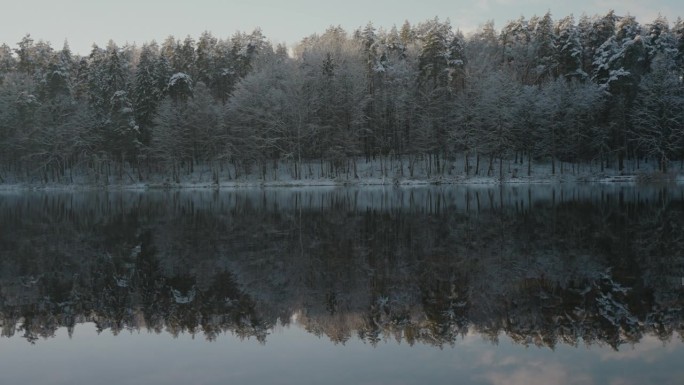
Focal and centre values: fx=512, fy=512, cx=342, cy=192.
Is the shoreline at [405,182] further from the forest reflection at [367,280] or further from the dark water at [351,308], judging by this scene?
the dark water at [351,308]

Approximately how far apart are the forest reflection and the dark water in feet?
0.21

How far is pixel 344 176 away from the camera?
73.1 metres

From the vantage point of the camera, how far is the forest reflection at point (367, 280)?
9820 millimetres

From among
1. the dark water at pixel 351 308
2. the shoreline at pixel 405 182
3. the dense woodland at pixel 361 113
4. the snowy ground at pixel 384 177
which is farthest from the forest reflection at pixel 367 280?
the dense woodland at pixel 361 113

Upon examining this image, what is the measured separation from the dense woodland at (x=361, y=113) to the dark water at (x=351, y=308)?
53.6 meters

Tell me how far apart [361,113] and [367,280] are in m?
63.7

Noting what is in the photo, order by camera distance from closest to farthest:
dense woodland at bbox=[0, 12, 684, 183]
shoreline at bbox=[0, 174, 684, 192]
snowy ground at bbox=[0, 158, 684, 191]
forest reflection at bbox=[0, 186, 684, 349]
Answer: forest reflection at bbox=[0, 186, 684, 349] → shoreline at bbox=[0, 174, 684, 192] → snowy ground at bbox=[0, 158, 684, 191] → dense woodland at bbox=[0, 12, 684, 183]

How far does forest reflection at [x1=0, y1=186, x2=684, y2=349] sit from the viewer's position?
982 centimetres

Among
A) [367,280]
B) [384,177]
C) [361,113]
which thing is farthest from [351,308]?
[361,113]

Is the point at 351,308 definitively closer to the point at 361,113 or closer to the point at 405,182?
the point at 405,182

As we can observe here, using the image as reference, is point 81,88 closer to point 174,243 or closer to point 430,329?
point 174,243

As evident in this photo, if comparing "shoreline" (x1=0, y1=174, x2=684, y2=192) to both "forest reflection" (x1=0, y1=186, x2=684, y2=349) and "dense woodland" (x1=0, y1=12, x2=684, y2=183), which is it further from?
"forest reflection" (x1=0, y1=186, x2=684, y2=349)

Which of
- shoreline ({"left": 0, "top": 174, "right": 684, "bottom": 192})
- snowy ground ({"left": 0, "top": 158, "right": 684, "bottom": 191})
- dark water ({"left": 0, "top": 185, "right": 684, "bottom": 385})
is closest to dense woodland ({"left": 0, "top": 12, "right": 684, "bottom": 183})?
snowy ground ({"left": 0, "top": 158, "right": 684, "bottom": 191})

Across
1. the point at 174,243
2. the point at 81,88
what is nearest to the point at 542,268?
the point at 174,243
